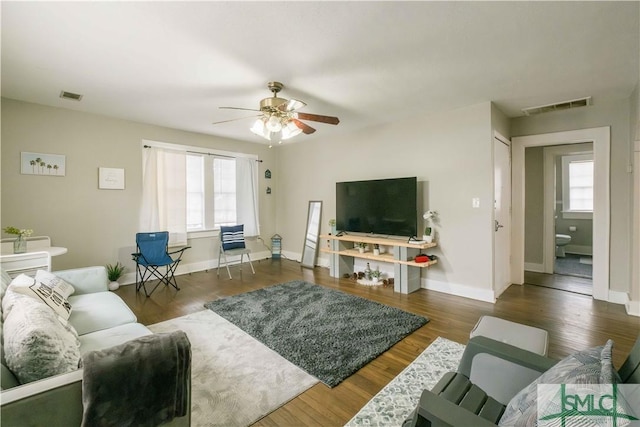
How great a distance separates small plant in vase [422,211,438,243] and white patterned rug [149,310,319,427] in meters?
2.60

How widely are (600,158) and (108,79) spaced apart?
18.8 ft

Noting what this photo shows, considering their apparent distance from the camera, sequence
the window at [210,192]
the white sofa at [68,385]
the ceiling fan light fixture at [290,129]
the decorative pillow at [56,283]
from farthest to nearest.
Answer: the window at [210,192]
the ceiling fan light fixture at [290,129]
the decorative pillow at [56,283]
the white sofa at [68,385]

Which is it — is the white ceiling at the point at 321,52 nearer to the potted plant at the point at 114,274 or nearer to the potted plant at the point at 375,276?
the potted plant at the point at 114,274

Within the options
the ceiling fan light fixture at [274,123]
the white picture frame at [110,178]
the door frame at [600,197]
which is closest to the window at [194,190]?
the white picture frame at [110,178]

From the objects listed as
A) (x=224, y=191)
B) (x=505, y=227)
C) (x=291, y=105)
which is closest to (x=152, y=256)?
(x=224, y=191)

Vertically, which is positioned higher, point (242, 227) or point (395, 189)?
point (395, 189)

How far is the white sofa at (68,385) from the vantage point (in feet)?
3.12

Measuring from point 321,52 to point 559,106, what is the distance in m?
3.27

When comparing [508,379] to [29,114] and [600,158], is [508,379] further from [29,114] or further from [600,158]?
[29,114]

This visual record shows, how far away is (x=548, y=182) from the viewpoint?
4977 millimetres

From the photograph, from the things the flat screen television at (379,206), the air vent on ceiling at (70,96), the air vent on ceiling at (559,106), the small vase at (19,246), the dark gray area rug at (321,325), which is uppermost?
the air vent on ceiling at (70,96)

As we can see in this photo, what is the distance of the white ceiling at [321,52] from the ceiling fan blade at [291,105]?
0.31 metres

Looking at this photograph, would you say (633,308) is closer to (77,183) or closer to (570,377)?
(570,377)

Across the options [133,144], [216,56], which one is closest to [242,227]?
[133,144]
